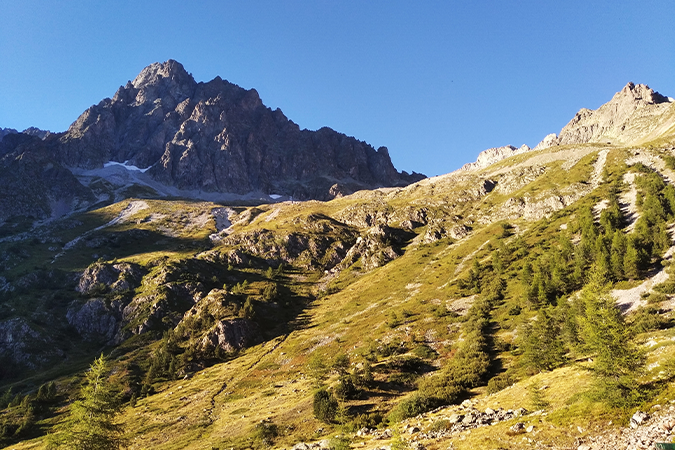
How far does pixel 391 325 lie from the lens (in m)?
79.9

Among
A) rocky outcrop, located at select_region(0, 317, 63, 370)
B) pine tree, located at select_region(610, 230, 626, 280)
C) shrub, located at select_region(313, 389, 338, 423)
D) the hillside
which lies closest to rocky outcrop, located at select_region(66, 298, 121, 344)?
the hillside

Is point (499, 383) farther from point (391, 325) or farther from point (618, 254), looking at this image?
point (618, 254)

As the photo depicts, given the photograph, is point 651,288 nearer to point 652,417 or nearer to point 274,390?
point 652,417

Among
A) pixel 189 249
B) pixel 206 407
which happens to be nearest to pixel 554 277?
pixel 206 407

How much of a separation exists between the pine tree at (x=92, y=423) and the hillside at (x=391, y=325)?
443 inches

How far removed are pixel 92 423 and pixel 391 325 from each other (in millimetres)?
59717

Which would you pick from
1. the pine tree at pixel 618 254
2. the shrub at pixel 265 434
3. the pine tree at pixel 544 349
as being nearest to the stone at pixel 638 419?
the pine tree at pixel 544 349

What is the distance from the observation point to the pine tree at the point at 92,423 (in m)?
30.8

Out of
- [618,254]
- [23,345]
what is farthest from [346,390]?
[23,345]

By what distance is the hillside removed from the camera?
29.4m

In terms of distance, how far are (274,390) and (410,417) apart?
31.9 meters

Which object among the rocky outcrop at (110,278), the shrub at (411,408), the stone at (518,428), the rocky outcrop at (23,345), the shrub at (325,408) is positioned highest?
the rocky outcrop at (110,278)

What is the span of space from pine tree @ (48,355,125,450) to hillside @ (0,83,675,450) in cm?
1126

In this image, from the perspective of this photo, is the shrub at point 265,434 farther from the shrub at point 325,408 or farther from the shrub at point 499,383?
the shrub at point 499,383
